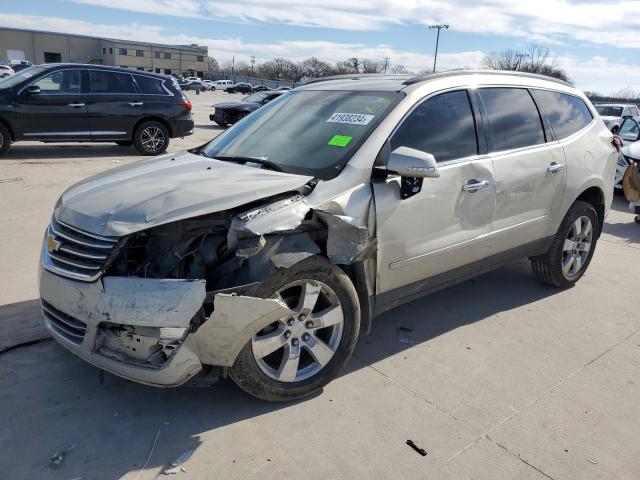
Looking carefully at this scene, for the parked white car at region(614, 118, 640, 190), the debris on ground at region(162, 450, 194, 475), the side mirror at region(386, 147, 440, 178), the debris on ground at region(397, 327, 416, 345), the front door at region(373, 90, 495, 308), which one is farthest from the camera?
the parked white car at region(614, 118, 640, 190)

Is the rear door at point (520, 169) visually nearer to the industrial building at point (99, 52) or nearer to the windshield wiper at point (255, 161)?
the windshield wiper at point (255, 161)

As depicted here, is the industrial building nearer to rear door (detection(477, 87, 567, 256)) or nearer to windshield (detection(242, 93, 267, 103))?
windshield (detection(242, 93, 267, 103))

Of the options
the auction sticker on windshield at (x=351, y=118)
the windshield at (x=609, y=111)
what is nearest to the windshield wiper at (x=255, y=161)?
the auction sticker on windshield at (x=351, y=118)

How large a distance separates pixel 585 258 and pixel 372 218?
2965mm

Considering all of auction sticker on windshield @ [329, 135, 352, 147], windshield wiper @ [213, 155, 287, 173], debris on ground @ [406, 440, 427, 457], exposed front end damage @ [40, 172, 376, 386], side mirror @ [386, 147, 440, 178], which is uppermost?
auction sticker on windshield @ [329, 135, 352, 147]

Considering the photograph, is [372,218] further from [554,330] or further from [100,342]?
[554,330]

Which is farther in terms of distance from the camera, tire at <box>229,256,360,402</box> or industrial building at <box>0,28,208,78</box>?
industrial building at <box>0,28,208,78</box>

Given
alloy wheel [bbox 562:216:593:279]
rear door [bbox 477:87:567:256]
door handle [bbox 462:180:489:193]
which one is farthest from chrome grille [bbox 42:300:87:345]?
alloy wheel [bbox 562:216:593:279]

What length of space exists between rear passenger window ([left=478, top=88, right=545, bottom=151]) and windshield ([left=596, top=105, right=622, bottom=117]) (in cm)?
2349

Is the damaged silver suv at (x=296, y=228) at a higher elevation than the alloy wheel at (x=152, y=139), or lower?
higher

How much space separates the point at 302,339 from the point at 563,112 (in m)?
3.27

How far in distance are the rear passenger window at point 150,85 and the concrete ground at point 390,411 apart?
7.80 m

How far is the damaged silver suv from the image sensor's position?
104 inches

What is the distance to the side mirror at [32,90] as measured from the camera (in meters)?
9.87
